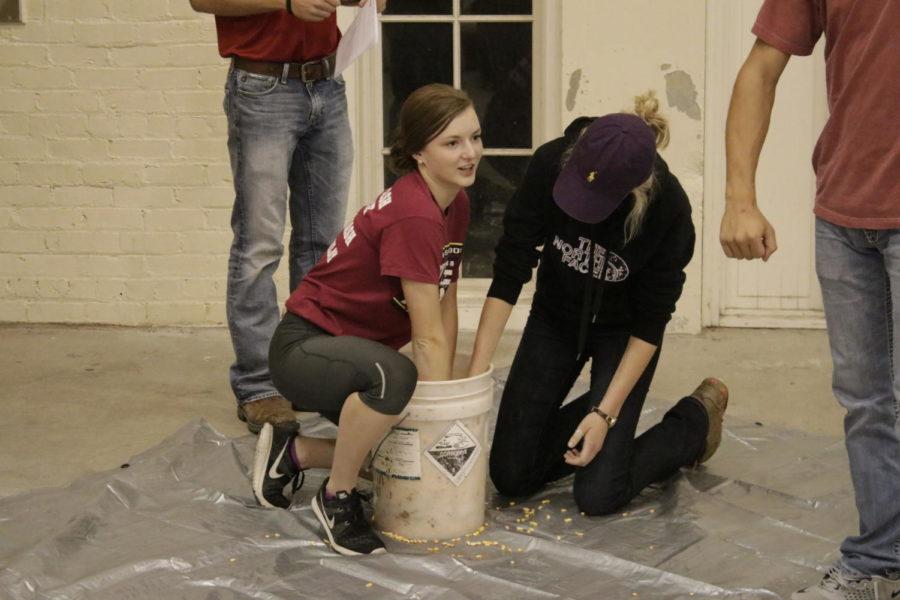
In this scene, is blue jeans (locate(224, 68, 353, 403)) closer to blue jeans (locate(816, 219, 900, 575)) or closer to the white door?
the white door

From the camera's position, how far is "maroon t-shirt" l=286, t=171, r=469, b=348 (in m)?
3.05

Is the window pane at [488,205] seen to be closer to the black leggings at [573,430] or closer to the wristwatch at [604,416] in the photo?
the black leggings at [573,430]

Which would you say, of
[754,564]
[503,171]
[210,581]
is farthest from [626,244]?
[503,171]

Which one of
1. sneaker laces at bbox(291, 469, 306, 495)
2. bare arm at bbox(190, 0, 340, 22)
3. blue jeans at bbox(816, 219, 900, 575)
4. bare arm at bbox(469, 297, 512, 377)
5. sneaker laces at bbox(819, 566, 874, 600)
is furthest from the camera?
bare arm at bbox(190, 0, 340, 22)

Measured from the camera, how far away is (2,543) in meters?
3.14

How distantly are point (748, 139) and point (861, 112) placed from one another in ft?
0.81

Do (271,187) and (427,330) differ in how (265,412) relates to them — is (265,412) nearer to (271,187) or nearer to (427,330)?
(271,187)

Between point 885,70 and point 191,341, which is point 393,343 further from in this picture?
point 191,341

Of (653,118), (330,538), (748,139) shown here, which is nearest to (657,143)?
(653,118)

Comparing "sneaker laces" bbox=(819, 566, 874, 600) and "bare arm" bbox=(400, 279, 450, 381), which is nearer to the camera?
"sneaker laces" bbox=(819, 566, 874, 600)

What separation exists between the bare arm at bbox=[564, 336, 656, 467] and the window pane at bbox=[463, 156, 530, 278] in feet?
6.90

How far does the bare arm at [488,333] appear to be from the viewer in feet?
10.7

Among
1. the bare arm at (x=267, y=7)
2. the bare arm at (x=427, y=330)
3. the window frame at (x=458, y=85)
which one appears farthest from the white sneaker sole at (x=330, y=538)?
the window frame at (x=458, y=85)

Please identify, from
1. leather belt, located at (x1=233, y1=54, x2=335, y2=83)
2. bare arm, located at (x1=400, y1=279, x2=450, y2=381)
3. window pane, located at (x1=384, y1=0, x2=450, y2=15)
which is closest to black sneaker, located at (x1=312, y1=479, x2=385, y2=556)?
bare arm, located at (x1=400, y1=279, x2=450, y2=381)
